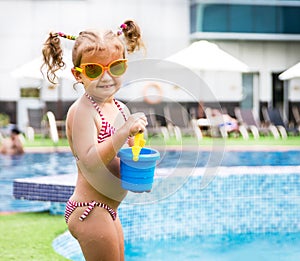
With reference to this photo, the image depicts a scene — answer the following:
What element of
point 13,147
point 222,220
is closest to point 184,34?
point 13,147

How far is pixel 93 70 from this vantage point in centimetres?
224

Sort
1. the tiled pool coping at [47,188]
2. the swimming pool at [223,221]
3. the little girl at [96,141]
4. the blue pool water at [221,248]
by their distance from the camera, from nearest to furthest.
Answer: the little girl at [96,141]
the blue pool water at [221,248]
the swimming pool at [223,221]
the tiled pool coping at [47,188]

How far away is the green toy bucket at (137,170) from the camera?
2178 mm

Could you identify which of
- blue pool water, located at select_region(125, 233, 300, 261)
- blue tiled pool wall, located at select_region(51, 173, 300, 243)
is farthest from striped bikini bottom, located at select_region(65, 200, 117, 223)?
blue tiled pool wall, located at select_region(51, 173, 300, 243)

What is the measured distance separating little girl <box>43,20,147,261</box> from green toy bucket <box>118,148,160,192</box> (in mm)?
57

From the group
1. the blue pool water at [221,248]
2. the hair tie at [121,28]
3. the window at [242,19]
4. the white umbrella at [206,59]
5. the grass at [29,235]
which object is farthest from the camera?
the window at [242,19]

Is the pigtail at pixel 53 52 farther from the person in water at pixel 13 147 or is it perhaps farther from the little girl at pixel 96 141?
the person in water at pixel 13 147

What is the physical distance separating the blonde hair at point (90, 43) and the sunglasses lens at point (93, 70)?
0.07m

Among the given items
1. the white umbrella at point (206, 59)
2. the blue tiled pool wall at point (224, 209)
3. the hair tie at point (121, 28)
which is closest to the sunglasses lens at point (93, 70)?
the hair tie at point (121, 28)

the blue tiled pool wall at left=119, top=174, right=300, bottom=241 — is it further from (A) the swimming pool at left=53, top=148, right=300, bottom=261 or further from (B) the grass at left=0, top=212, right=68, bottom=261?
(B) the grass at left=0, top=212, right=68, bottom=261

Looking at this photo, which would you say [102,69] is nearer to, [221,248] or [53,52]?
[53,52]

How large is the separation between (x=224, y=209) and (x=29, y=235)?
224 cm

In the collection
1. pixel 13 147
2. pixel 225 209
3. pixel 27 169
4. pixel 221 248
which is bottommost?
pixel 13 147

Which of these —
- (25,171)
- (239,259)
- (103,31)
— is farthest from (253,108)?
(103,31)
